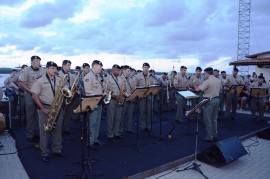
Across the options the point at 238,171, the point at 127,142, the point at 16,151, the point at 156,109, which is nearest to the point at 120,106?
the point at 127,142

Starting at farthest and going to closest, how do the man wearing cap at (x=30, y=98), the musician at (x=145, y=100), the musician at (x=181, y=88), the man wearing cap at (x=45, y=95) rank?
1. the musician at (x=181, y=88)
2. the musician at (x=145, y=100)
3. the man wearing cap at (x=30, y=98)
4. the man wearing cap at (x=45, y=95)

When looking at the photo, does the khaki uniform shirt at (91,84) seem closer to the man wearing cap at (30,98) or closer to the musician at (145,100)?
the man wearing cap at (30,98)

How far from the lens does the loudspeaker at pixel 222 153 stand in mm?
6363

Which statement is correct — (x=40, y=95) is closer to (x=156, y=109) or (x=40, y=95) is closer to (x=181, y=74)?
(x=181, y=74)

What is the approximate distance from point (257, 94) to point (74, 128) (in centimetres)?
827

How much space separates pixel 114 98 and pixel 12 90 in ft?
19.2

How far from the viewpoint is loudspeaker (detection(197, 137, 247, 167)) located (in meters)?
6.36

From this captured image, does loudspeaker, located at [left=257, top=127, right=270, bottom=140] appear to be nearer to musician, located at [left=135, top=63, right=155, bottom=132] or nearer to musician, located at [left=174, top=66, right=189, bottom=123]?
musician, located at [left=174, top=66, right=189, bottom=123]

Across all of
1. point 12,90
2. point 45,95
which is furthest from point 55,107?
point 12,90

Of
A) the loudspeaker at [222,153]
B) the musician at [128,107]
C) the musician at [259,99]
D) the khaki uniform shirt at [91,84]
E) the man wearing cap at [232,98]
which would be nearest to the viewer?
the loudspeaker at [222,153]

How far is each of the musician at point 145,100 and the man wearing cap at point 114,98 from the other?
3.70 feet

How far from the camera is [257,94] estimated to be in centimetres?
1118

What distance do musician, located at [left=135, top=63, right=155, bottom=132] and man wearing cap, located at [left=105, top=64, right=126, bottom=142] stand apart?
44.4 inches

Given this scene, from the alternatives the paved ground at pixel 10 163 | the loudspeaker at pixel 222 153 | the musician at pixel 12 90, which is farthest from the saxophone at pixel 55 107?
the musician at pixel 12 90
